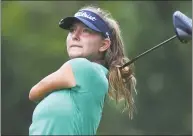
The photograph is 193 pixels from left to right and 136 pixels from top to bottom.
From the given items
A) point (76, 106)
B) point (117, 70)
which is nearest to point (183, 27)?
point (117, 70)

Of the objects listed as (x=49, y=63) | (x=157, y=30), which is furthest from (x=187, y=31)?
(x=157, y=30)

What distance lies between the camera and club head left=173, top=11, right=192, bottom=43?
5543 millimetres

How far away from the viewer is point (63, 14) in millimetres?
18266

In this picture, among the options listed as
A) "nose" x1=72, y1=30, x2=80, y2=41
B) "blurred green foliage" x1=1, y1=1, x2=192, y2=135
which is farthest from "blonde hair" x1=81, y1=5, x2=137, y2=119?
"blurred green foliage" x1=1, y1=1, x2=192, y2=135

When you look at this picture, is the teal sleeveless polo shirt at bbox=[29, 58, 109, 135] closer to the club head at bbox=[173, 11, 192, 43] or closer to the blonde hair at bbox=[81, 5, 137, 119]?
the blonde hair at bbox=[81, 5, 137, 119]

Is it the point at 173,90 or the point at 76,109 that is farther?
the point at 173,90

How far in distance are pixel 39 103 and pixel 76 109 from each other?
199mm

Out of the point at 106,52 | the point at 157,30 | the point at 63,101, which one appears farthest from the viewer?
the point at 157,30

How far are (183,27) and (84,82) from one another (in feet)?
1.93

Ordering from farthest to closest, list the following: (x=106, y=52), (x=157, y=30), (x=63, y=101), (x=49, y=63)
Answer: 1. (x=157, y=30)
2. (x=49, y=63)
3. (x=106, y=52)
4. (x=63, y=101)

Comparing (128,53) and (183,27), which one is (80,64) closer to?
(183,27)

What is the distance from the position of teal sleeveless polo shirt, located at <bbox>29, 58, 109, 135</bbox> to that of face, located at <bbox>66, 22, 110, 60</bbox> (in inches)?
5.5

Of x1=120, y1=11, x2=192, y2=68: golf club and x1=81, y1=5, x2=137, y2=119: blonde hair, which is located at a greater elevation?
x1=120, y1=11, x2=192, y2=68: golf club

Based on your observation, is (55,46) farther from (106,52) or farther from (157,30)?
(106,52)
